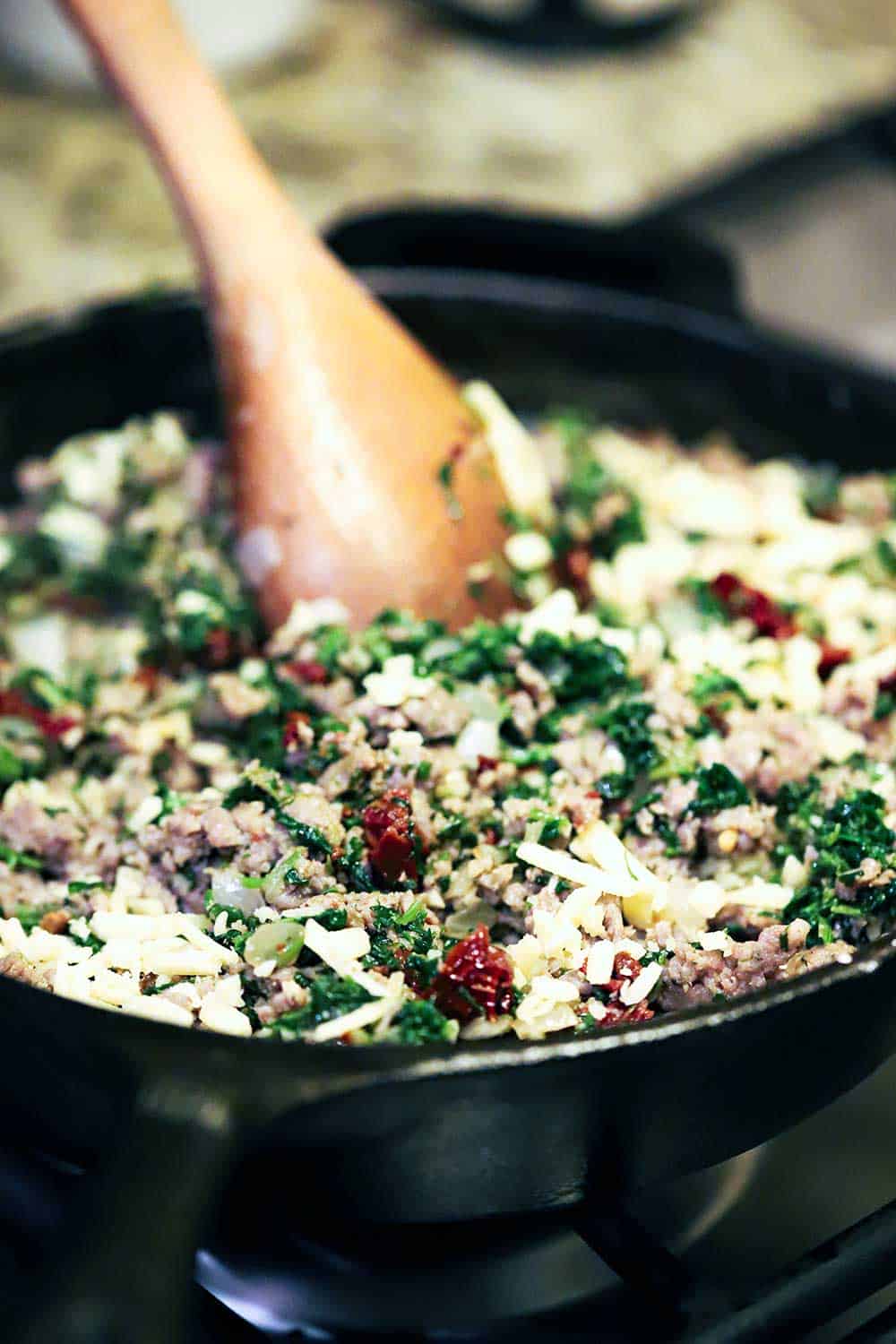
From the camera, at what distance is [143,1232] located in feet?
1.99

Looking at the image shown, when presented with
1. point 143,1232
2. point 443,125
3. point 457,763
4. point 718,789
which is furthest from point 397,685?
point 443,125

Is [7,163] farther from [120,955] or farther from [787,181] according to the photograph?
[120,955]

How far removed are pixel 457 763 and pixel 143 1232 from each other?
1.50ft

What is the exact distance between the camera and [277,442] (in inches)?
48.7

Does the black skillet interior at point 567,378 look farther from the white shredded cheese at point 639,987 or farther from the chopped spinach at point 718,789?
the chopped spinach at point 718,789

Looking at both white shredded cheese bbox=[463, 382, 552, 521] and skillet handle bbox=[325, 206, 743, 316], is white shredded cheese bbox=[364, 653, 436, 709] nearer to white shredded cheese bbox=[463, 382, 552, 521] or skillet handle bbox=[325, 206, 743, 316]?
white shredded cheese bbox=[463, 382, 552, 521]

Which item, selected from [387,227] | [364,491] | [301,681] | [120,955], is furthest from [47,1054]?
[387,227]

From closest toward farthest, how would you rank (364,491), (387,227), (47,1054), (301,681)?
1. (47,1054)
2. (301,681)
3. (364,491)
4. (387,227)

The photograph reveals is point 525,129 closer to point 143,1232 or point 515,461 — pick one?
point 515,461

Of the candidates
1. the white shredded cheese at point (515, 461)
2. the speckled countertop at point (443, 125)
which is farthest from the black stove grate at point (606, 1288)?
the speckled countertop at point (443, 125)

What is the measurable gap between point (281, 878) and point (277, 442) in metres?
0.46

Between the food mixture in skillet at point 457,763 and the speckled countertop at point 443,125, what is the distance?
831mm

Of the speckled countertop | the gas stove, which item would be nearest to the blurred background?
the speckled countertop

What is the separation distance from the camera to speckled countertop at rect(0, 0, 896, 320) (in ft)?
6.95
